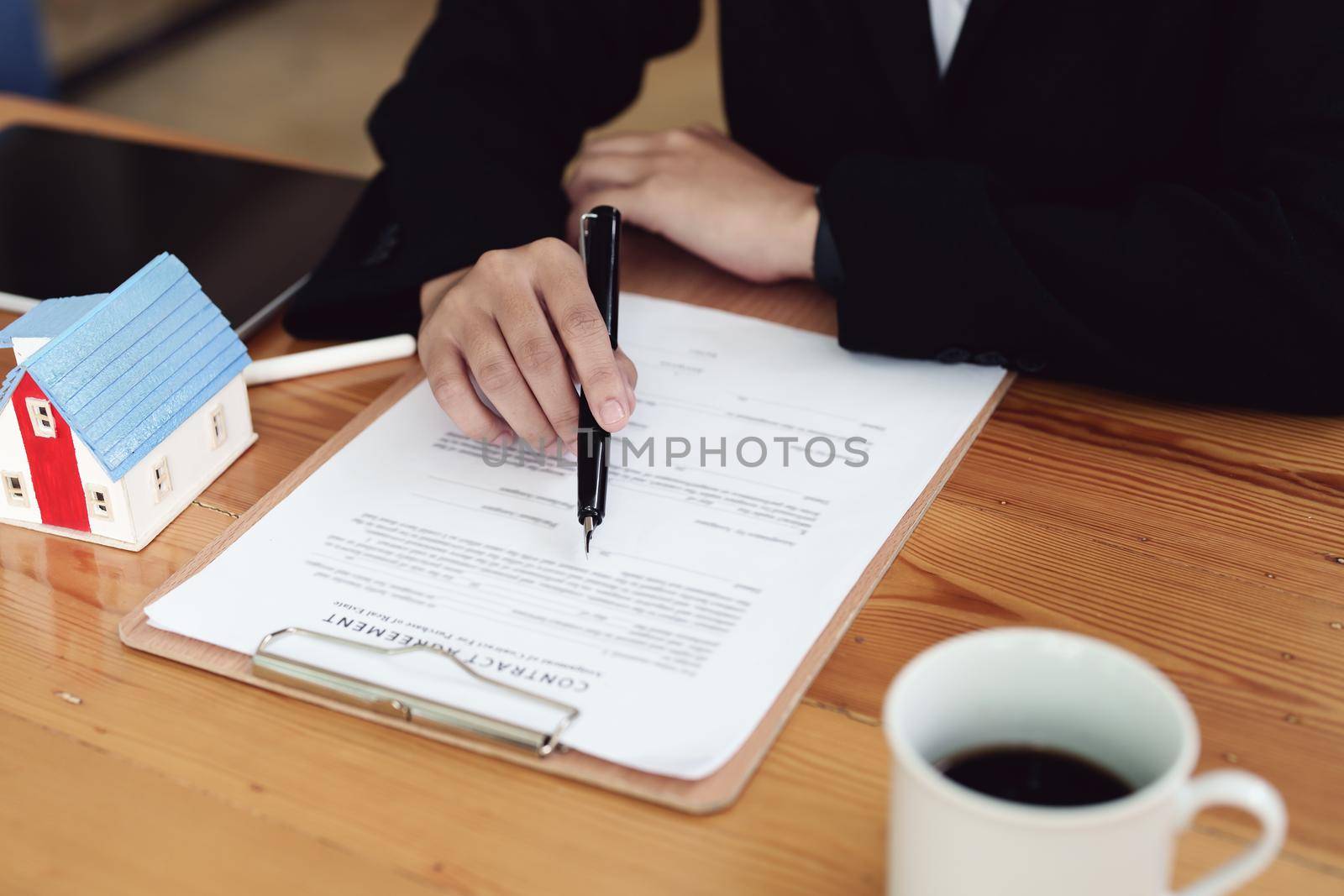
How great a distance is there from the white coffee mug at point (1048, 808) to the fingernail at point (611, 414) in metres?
0.32

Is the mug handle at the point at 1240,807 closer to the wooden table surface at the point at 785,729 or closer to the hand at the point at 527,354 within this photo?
the wooden table surface at the point at 785,729

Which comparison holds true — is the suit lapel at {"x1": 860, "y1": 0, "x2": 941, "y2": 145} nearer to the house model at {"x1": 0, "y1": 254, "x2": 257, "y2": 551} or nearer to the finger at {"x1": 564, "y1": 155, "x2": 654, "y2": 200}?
the finger at {"x1": 564, "y1": 155, "x2": 654, "y2": 200}

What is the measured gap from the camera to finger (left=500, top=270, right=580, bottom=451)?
0.77 metres

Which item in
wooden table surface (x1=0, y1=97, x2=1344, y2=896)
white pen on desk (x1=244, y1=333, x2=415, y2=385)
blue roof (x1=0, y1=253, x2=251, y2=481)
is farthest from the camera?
white pen on desk (x1=244, y1=333, x2=415, y2=385)

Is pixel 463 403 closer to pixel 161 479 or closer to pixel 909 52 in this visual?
pixel 161 479

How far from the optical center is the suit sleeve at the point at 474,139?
0.95 meters

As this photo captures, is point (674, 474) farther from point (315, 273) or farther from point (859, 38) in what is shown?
point (859, 38)

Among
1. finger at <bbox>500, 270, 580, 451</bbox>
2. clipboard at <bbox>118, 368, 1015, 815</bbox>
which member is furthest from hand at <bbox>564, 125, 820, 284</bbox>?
clipboard at <bbox>118, 368, 1015, 815</bbox>

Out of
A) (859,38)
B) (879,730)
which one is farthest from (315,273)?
(879,730)

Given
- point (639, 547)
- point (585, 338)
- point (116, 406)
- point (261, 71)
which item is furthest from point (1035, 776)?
point (261, 71)

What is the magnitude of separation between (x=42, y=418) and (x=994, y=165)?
0.75 m

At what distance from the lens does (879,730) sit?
0.57 m

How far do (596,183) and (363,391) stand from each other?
314 mm

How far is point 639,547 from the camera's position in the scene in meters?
0.68
